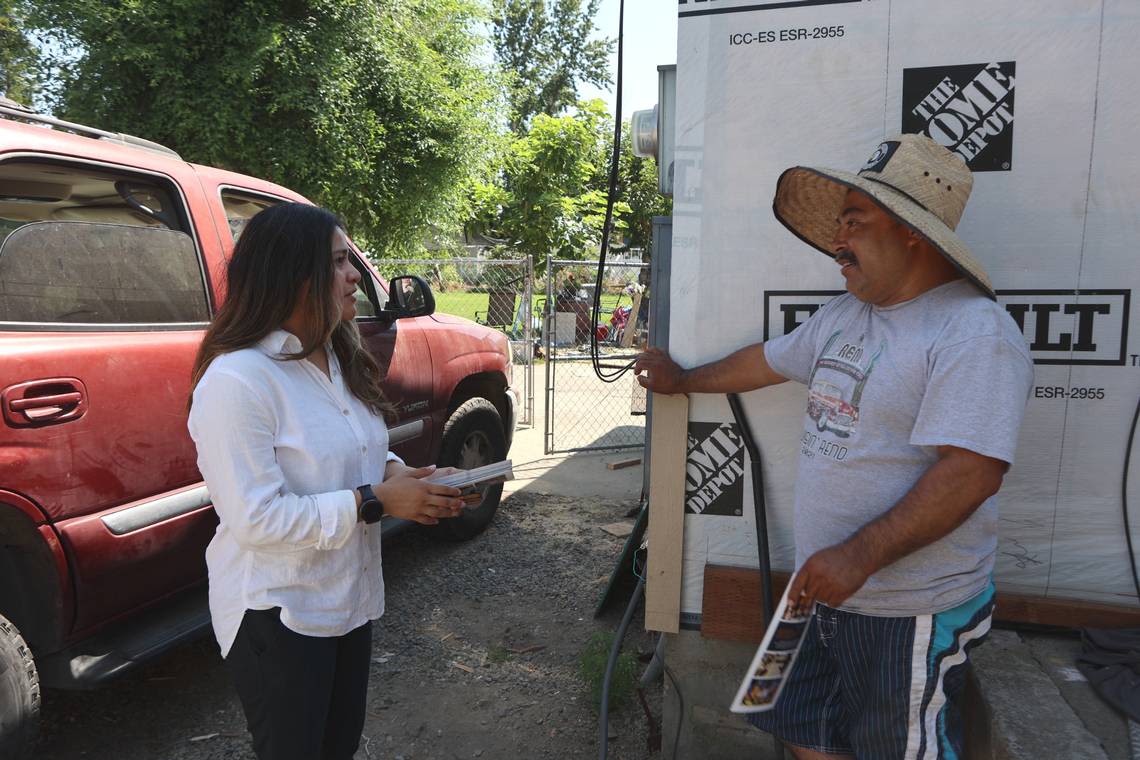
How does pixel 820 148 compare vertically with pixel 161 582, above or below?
above

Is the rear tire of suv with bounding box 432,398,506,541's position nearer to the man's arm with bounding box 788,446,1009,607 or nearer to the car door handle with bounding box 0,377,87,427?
the car door handle with bounding box 0,377,87,427

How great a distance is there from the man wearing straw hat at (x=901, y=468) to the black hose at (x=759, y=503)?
50 cm

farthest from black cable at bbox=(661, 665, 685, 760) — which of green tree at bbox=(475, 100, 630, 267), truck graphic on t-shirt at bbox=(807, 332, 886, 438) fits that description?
green tree at bbox=(475, 100, 630, 267)

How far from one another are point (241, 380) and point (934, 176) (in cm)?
166

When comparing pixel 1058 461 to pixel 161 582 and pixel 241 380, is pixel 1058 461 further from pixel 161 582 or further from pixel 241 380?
pixel 161 582

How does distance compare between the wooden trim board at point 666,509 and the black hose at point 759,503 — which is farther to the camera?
the wooden trim board at point 666,509

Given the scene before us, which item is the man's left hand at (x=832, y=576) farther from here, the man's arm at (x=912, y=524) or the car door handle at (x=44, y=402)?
the car door handle at (x=44, y=402)

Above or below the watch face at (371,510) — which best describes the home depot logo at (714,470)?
below

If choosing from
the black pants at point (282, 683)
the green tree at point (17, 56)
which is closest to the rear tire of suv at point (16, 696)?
the black pants at point (282, 683)

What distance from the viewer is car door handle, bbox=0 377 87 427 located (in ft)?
7.50

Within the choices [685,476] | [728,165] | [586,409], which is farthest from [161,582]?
[586,409]

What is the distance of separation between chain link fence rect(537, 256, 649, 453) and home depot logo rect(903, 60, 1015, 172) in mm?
1466

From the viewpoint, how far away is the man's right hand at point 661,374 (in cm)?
253

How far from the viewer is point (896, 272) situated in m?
1.77
